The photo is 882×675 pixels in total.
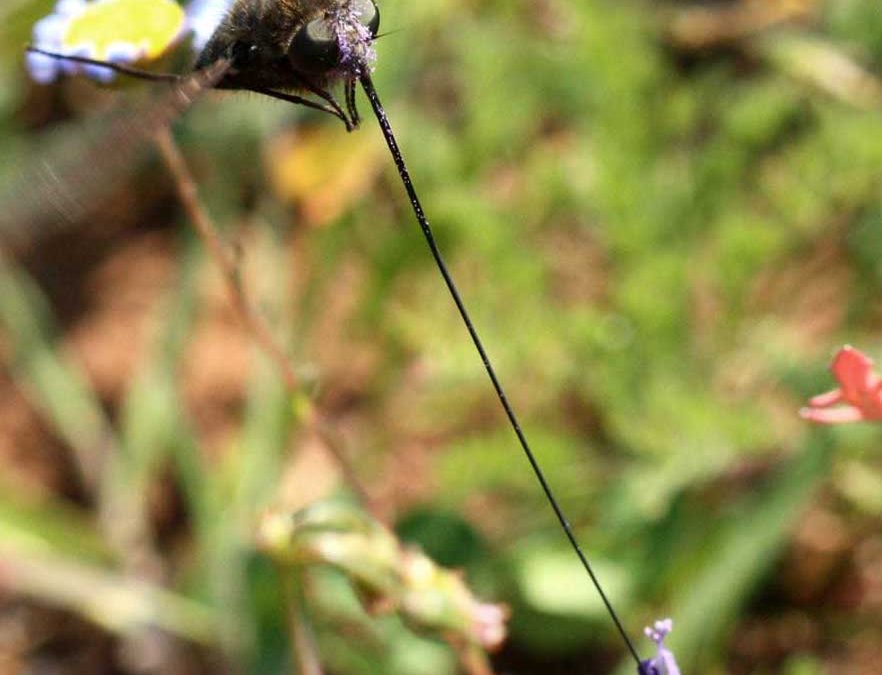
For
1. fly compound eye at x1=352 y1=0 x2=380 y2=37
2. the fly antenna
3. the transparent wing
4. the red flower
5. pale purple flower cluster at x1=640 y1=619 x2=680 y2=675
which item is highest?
the fly antenna

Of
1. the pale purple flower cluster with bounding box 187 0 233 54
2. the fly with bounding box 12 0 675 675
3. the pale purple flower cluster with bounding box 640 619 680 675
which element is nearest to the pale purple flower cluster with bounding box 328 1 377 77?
the fly with bounding box 12 0 675 675

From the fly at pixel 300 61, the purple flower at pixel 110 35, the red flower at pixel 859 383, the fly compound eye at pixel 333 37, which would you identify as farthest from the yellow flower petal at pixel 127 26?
the red flower at pixel 859 383

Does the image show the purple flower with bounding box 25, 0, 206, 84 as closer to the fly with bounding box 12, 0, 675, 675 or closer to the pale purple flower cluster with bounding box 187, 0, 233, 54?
the pale purple flower cluster with bounding box 187, 0, 233, 54

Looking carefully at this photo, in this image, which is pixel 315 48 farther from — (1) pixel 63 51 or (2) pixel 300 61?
(1) pixel 63 51

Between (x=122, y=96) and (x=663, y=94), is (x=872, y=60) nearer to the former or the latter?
(x=663, y=94)

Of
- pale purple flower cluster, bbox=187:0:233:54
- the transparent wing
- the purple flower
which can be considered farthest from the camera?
the purple flower

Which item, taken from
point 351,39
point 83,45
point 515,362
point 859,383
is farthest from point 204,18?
point 515,362
